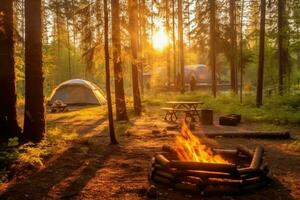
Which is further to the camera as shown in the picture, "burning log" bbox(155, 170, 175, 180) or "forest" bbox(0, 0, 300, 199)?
"burning log" bbox(155, 170, 175, 180)

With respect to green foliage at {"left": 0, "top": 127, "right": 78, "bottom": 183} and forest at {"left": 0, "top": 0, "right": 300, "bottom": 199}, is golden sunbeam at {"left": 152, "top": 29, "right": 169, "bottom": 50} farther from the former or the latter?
green foliage at {"left": 0, "top": 127, "right": 78, "bottom": 183}

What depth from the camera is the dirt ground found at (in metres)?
6.41

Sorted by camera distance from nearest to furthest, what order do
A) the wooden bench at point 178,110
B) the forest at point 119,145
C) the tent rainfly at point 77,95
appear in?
the forest at point 119,145 < the wooden bench at point 178,110 < the tent rainfly at point 77,95

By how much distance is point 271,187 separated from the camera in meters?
6.74

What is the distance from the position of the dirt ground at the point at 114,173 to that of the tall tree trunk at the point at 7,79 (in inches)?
54.3

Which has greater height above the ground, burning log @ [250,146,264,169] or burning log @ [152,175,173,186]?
burning log @ [250,146,264,169]

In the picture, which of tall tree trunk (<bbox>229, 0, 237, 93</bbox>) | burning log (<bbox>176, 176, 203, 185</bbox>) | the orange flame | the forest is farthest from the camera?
tall tree trunk (<bbox>229, 0, 237, 93</bbox>)

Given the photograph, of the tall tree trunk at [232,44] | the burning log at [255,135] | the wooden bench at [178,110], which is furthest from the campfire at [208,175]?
the tall tree trunk at [232,44]

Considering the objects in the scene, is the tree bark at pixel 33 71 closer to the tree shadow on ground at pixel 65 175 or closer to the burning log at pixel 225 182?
the tree shadow on ground at pixel 65 175

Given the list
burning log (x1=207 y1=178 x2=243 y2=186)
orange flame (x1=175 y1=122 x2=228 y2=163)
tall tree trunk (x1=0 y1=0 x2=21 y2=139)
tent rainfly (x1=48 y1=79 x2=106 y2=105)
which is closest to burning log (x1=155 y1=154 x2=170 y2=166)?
orange flame (x1=175 y1=122 x2=228 y2=163)

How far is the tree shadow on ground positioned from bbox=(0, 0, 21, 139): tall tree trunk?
1.40m

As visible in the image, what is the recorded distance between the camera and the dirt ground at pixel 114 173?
21.0 ft

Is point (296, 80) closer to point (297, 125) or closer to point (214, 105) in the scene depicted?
point (214, 105)

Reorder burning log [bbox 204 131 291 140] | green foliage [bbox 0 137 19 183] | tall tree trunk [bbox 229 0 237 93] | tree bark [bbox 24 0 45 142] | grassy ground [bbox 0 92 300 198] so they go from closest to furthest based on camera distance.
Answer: green foliage [bbox 0 137 19 183], grassy ground [bbox 0 92 300 198], tree bark [bbox 24 0 45 142], burning log [bbox 204 131 291 140], tall tree trunk [bbox 229 0 237 93]
